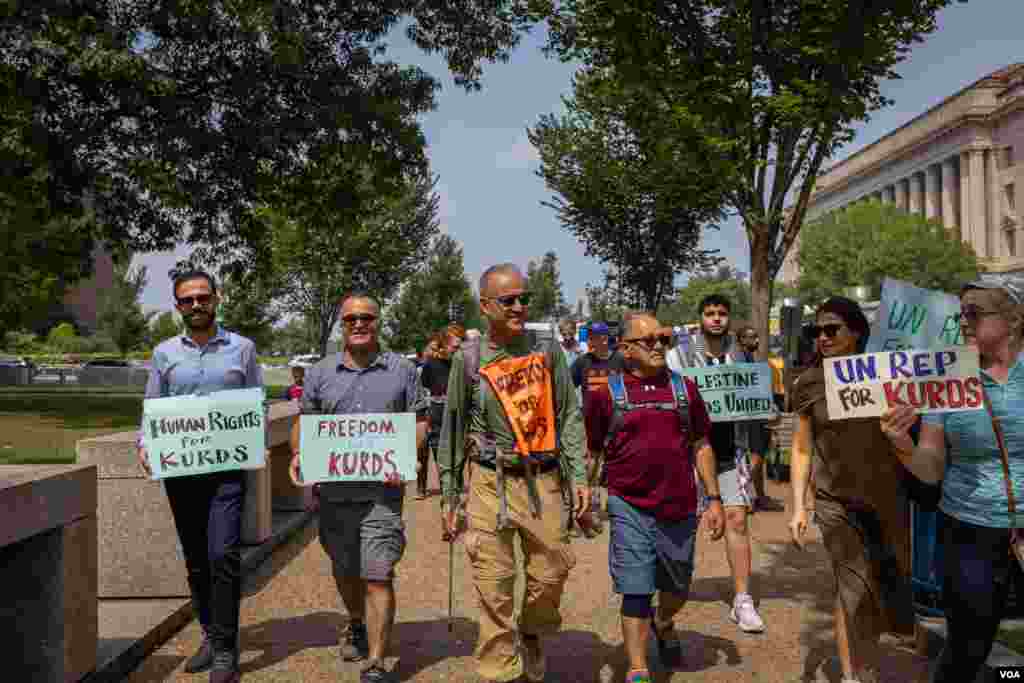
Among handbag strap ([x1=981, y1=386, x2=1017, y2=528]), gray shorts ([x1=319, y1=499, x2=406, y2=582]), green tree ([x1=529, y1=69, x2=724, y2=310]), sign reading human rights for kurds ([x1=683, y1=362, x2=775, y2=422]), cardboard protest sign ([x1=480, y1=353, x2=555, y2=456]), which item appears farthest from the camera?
green tree ([x1=529, y1=69, x2=724, y2=310])

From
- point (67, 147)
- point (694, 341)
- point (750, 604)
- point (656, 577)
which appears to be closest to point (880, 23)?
point (694, 341)

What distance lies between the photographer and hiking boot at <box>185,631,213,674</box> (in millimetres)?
5066

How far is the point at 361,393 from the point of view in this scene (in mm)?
5051

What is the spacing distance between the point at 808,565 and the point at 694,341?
78.9 inches

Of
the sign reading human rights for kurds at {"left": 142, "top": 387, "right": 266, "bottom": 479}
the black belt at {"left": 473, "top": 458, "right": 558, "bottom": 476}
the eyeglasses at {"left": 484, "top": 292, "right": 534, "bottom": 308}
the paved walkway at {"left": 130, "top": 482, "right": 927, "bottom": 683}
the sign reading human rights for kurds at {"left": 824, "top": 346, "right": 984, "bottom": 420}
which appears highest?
the eyeglasses at {"left": 484, "top": 292, "right": 534, "bottom": 308}

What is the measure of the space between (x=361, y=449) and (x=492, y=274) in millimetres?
1148

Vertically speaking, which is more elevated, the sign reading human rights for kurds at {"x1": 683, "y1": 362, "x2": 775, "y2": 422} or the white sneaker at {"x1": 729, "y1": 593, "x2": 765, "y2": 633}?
the sign reading human rights for kurds at {"x1": 683, "y1": 362, "x2": 775, "y2": 422}

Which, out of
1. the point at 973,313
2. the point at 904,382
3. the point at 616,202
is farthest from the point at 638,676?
the point at 616,202

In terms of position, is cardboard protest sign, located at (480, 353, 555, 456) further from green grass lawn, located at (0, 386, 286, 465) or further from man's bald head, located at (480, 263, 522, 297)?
green grass lawn, located at (0, 386, 286, 465)

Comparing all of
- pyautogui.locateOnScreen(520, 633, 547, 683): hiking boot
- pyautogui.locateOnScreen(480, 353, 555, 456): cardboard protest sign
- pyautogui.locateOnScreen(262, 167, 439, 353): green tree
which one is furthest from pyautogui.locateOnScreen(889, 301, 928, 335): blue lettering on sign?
pyautogui.locateOnScreen(262, 167, 439, 353): green tree

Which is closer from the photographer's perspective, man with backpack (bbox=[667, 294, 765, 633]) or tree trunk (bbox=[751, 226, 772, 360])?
man with backpack (bbox=[667, 294, 765, 633])

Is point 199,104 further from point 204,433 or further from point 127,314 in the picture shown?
point 127,314

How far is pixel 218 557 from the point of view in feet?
16.0

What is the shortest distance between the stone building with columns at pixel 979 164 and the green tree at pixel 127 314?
45507 millimetres
